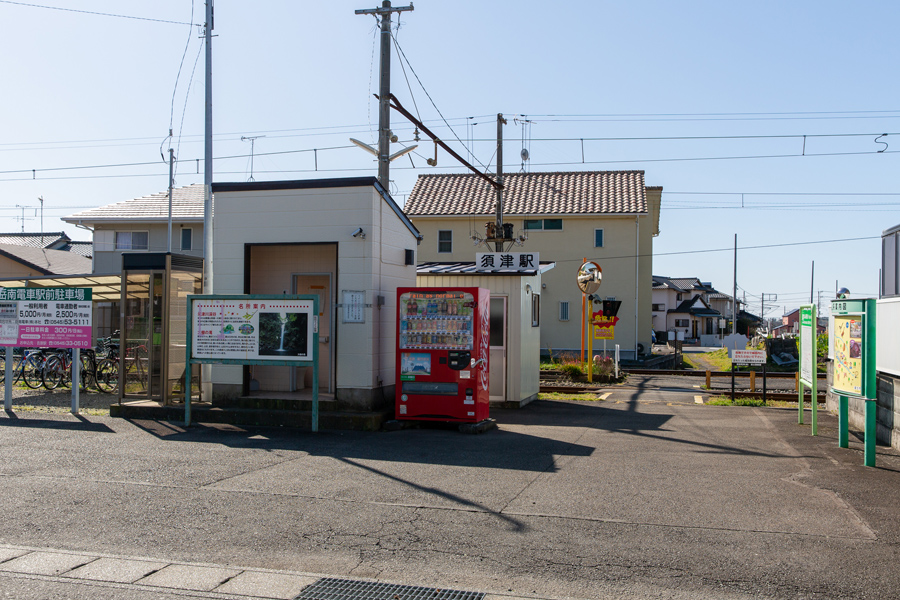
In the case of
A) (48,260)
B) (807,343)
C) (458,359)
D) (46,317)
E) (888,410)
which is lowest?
(888,410)

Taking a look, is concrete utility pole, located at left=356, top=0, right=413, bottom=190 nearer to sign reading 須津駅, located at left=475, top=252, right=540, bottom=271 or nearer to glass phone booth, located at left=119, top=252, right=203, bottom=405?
sign reading 須津駅, located at left=475, top=252, right=540, bottom=271

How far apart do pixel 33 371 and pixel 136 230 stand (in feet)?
62.3

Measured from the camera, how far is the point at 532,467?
26.3ft

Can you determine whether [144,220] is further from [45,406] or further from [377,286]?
[377,286]

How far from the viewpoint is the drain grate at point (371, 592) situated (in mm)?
4359

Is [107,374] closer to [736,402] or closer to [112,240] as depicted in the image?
[736,402]

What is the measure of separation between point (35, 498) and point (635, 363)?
86.2 ft

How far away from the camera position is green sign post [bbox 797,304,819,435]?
10070 millimetres

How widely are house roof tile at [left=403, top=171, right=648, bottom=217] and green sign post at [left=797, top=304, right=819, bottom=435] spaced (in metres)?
22.7

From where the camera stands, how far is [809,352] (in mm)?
10438

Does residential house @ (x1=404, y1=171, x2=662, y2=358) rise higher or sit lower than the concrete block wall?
higher

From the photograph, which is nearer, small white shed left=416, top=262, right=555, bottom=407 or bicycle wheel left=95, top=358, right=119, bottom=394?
small white shed left=416, top=262, right=555, bottom=407

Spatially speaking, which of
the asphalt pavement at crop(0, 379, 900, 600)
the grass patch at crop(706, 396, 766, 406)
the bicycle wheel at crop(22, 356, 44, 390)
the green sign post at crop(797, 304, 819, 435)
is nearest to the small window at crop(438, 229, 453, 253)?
the grass patch at crop(706, 396, 766, 406)

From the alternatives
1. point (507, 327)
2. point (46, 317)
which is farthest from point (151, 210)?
point (507, 327)
